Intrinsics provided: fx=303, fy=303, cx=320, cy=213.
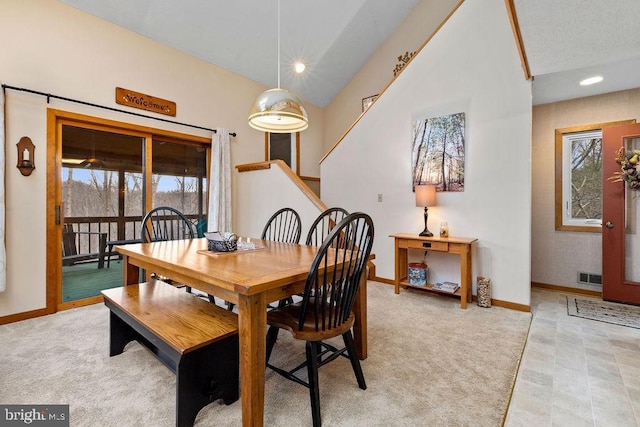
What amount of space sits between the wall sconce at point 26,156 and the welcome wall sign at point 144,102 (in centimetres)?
96

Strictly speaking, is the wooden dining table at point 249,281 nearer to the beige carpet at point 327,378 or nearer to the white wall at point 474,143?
the beige carpet at point 327,378

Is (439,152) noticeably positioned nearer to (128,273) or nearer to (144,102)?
(128,273)

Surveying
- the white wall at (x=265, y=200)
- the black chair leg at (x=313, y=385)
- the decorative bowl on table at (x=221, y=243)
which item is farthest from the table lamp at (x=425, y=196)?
the black chair leg at (x=313, y=385)

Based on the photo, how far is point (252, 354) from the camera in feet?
4.36

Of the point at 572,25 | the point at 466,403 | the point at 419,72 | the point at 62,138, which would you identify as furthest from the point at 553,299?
the point at 62,138

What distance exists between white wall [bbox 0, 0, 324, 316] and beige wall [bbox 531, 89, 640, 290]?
4832 mm

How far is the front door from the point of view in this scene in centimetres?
332

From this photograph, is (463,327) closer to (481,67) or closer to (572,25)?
(572,25)

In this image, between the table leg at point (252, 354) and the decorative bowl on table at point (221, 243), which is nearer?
the table leg at point (252, 354)

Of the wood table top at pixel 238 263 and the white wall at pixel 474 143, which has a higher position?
the white wall at pixel 474 143

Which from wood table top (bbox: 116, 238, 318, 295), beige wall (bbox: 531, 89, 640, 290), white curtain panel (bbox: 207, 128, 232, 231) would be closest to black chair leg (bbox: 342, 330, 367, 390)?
wood table top (bbox: 116, 238, 318, 295)

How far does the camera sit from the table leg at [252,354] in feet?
→ 4.33

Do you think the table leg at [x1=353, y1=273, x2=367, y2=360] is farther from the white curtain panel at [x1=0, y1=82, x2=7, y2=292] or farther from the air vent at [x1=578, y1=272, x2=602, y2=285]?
the air vent at [x1=578, y1=272, x2=602, y2=285]

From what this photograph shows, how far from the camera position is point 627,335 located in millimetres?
2510
